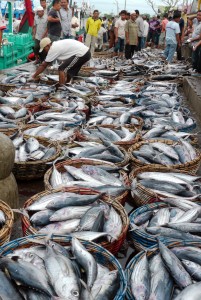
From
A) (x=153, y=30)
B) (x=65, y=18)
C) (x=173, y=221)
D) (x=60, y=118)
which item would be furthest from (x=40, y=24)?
(x=153, y=30)

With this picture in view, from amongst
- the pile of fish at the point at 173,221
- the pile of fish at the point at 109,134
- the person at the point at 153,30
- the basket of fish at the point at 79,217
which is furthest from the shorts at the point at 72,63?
the person at the point at 153,30

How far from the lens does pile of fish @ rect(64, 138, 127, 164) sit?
432cm

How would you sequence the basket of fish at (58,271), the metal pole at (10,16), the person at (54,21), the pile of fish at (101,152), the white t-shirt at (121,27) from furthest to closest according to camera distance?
1. the white t-shirt at (121,27)
2. the metal pole at (10,16)
3. the person at (54,21)
4. the pile of fish at (101,152)
5. the basket of fish at (58,271)

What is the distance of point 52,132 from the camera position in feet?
17.0

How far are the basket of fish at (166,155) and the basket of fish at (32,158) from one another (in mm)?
1139

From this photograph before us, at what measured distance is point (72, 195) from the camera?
322 cm

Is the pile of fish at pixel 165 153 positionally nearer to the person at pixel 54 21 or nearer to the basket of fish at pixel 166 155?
the basket of fish at pixel 166 155

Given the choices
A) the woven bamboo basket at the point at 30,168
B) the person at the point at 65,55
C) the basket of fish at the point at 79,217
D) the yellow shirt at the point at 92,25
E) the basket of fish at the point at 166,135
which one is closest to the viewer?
the basket of fish at the point at 79,217

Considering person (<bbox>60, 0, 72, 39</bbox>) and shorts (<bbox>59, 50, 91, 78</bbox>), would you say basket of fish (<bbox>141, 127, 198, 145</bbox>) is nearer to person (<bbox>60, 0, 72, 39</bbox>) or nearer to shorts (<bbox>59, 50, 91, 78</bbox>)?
shorts (<bbox>59, 50, 91, 78</bbox>)

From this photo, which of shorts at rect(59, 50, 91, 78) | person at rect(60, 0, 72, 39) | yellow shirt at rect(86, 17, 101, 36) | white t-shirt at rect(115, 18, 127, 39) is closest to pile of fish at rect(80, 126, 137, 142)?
shorts at rect(59, 50, 91, 78)

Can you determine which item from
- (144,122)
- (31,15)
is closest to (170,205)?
(144,122)

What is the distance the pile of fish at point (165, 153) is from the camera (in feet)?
14.3

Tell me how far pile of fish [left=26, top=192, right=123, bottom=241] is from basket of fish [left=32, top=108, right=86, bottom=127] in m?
2.54

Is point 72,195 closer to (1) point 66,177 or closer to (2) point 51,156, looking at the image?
(1) point 66,177
